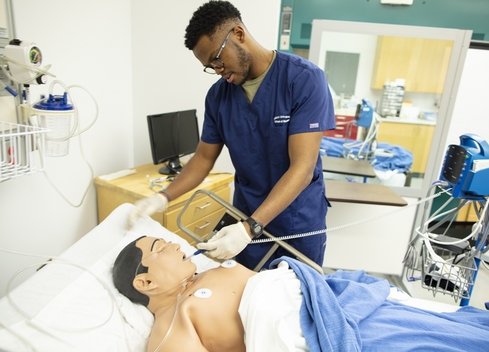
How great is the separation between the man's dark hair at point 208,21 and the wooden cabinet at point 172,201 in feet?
3.68

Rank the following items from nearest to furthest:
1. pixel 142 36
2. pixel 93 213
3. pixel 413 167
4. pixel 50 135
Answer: pixel 50 135 < pixel 93 213 < pixel 142 36 < pixel 413 167

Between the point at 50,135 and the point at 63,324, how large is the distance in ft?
2.17

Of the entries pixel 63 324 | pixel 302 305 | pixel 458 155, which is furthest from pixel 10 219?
pixel 458 155

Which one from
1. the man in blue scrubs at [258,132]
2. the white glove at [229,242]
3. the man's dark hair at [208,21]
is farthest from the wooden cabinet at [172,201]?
the man's dark hair at [208,21]

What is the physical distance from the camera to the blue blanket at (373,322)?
1029 mm

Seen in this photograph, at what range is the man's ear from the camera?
1.28m

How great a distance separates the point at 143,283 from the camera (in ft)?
4.26

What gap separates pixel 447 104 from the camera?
2.50 m

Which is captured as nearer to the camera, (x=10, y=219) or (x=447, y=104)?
(x=10, y=219)

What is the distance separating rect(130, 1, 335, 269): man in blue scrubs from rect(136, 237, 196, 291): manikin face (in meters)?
0.14

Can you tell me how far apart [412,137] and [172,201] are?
1999 millimetres

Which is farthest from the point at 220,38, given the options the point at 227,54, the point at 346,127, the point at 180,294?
the point at 346,127

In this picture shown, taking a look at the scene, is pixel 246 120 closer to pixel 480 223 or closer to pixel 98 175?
pixel 480 223

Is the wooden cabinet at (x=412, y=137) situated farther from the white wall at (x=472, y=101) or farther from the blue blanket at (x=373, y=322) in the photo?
the blue blanket at (x=373, y=322)
